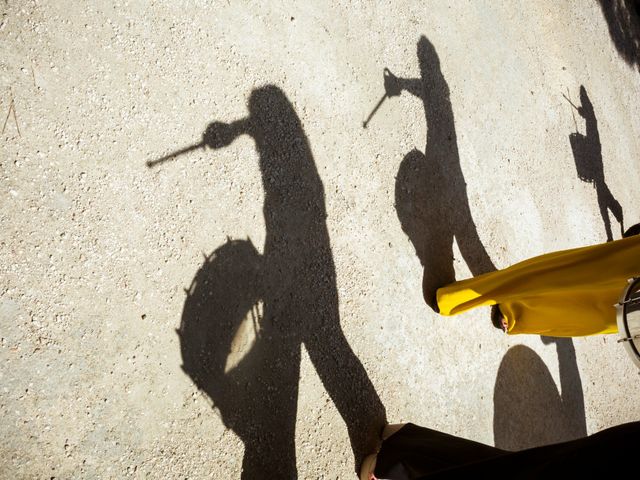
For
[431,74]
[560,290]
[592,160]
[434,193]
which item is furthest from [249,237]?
[592,160]

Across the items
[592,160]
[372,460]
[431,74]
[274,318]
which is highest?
[431,74]

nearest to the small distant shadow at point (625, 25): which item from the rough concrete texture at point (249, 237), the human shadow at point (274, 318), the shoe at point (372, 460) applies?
the rough concrete texture at point (249, 237)

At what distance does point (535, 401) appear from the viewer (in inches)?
156

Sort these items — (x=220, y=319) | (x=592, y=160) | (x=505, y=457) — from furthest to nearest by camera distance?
(x=592, y=160) → (x=220, y=319) → (x=505, y=457)

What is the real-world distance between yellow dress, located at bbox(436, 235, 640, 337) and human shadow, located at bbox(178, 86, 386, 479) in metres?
0.81

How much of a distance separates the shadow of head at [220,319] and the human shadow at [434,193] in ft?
3.94

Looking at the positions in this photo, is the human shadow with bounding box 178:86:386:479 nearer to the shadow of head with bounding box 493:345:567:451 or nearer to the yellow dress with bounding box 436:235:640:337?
the yellow dress with bounding box 436:235:640:337

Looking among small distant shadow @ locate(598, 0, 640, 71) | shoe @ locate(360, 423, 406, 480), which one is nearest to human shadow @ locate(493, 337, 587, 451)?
shoe @ locate(360, 423, 406, 480)

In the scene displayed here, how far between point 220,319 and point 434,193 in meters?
1.82

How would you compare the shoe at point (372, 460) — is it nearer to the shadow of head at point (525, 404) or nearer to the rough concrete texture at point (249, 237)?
the rough concrete texture at point (249, 237)

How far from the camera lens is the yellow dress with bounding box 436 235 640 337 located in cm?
258

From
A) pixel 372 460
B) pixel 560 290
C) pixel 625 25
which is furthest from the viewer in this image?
pixel 625 25

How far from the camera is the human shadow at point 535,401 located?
12.2 ft

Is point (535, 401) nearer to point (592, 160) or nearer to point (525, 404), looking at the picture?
point (525, 404)
